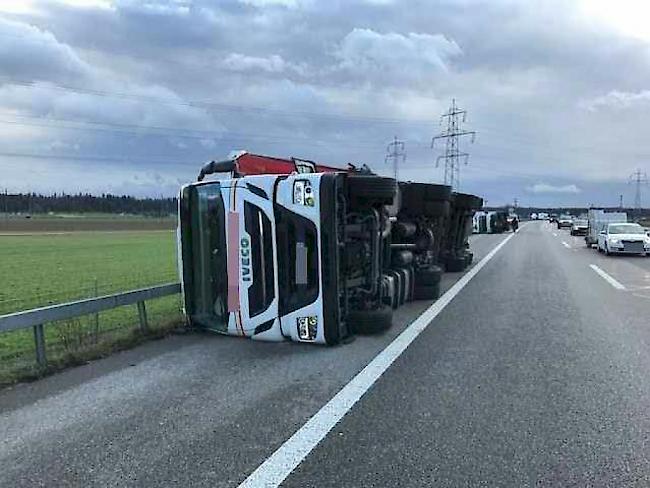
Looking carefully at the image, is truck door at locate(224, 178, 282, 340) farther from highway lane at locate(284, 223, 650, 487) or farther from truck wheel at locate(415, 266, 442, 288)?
truck wheel at locate(415, 266, 442, 288)

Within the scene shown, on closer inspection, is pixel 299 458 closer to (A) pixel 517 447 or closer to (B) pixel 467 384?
(A) pixel 517 447

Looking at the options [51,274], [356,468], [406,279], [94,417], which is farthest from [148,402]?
[51,274]

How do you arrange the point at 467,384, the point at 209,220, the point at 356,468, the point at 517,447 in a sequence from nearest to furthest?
the point at 356,468 < the point at 517,447 < the point at 467,384 < the point at 209,220

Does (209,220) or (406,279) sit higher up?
(209,220)

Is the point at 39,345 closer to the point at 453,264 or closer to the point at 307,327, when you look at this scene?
the point at 307,327

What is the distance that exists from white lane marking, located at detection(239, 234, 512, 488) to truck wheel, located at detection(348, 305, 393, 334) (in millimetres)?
296

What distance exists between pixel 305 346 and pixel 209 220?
6.68ft

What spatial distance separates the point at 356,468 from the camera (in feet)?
14.1

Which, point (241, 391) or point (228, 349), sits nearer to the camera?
point (241, 391)

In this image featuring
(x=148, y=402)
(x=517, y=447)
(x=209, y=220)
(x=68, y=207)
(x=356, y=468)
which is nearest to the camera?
(x=356, y=468)

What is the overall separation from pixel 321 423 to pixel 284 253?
3.24 m

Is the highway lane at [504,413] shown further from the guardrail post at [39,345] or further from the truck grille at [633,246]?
the truck grille at [633,246]

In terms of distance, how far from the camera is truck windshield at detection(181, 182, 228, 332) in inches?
337

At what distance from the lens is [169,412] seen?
217 inches
